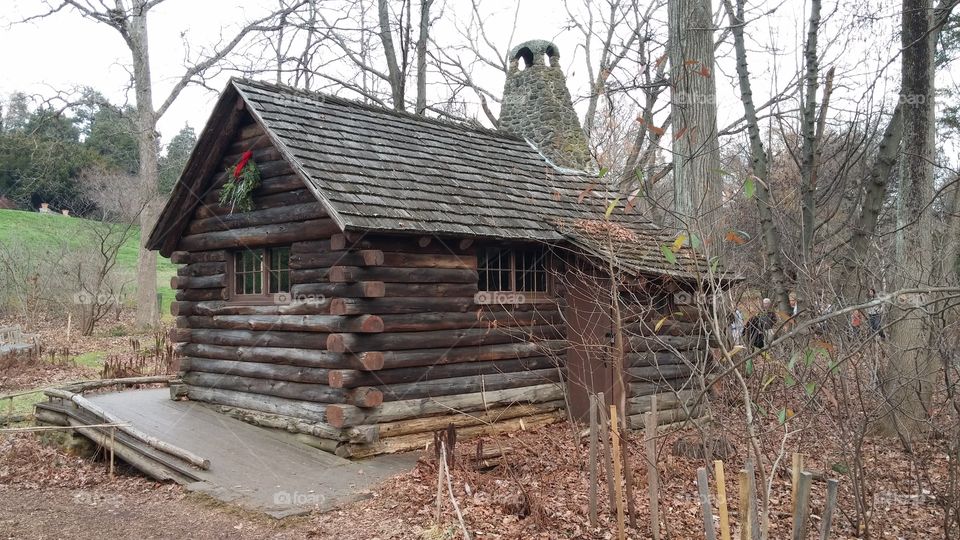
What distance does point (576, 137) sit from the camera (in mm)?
14789

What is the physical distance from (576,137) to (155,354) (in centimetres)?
1064

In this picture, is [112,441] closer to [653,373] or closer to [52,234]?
[653,373]

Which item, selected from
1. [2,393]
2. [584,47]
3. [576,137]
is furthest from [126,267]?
[576,137]

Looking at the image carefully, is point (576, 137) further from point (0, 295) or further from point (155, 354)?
point (0, 295)

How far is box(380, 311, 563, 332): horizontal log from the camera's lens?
898 cm

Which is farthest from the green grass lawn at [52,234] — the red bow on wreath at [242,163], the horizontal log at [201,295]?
the red bow on wreath at [242,163]

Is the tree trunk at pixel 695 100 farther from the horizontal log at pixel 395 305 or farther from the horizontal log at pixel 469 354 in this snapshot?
the horizontal log at pixel 395 305

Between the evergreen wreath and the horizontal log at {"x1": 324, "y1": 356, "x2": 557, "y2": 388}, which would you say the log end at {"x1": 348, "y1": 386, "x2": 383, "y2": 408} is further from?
the evergreen wreath

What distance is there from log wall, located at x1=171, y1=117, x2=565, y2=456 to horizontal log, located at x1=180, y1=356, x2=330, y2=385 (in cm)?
2

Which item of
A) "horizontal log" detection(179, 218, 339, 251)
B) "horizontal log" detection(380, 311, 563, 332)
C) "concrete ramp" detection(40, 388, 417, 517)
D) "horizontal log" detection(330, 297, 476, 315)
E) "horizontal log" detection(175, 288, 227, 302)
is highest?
"horizontal log" detection(179, 218, 339, 251)

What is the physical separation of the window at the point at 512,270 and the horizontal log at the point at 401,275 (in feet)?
1.81

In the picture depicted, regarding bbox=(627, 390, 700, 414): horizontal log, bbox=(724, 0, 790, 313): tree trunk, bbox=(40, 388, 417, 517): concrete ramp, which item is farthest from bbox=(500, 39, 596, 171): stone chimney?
bbox=(40, 388, 417, 517): concrete ramp

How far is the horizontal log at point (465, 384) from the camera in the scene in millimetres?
8906

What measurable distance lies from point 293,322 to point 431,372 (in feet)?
6.35
